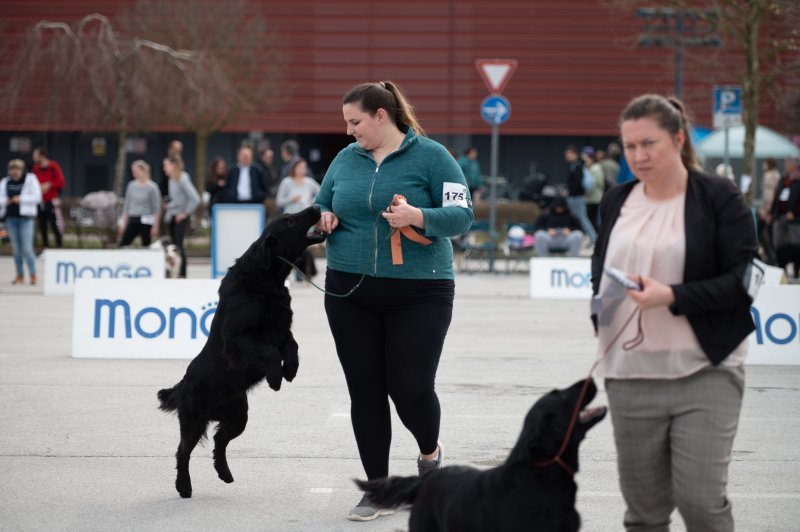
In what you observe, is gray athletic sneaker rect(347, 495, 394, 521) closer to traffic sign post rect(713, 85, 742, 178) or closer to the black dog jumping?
the black dog jumping

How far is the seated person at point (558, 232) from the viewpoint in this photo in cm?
1883

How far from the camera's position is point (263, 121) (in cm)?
3975

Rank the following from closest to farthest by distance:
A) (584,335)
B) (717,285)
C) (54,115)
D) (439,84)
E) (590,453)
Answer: (717,285) < (590,453) < (584,335) < (54,115) < (439,84)

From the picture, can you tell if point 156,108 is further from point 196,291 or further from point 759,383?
point 759,383

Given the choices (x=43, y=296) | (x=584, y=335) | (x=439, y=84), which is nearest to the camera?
(x=584, y=335)

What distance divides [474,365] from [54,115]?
20.4m

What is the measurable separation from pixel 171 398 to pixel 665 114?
120 inches

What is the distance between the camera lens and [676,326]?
3689 millimetres

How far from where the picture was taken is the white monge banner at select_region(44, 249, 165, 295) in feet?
47.4

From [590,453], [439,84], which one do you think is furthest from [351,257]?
[439,84]

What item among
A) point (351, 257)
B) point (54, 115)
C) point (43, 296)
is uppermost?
point (54, 115)

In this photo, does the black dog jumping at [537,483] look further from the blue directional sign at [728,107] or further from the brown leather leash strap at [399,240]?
the blue directional sign at [728,107]

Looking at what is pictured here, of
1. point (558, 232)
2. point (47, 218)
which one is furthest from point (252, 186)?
point (47, 218)

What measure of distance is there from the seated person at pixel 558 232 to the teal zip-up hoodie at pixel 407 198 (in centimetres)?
1372
